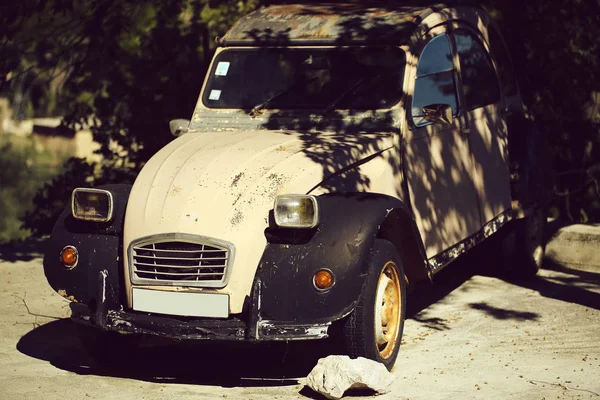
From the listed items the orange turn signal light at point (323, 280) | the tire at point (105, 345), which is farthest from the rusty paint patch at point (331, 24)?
the tire at point (105, 345)

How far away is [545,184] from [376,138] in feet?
9.66

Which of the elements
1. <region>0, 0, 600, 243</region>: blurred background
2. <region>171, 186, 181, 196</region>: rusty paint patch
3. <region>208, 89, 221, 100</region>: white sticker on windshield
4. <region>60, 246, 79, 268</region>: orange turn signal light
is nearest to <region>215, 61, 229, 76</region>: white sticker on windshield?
<region>208, 89, 221, 100</region>: white sticker on windshield

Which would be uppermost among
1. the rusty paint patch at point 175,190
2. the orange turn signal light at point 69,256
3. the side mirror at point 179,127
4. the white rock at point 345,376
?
the side mirror at point 179,127

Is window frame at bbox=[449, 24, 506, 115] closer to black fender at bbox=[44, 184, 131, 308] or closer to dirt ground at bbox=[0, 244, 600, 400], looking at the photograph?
dirt ground at bbox=[0, 244, 600, 400]

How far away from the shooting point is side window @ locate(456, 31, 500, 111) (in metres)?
8.58

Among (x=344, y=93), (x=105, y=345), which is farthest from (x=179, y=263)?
(x=344, y=93)

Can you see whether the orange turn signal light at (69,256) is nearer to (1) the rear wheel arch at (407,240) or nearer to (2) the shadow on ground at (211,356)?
(2) the shadow on ground at (211,356)

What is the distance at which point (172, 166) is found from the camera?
6.82m

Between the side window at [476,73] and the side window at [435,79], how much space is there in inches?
8.4

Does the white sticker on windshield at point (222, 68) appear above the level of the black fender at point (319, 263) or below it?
above

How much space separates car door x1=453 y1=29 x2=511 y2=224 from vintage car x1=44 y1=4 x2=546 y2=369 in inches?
0.9

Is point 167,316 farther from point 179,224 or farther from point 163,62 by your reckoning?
point 163,62

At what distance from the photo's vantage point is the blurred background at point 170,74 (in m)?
11.7

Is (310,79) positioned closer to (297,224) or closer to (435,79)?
(435,79)
